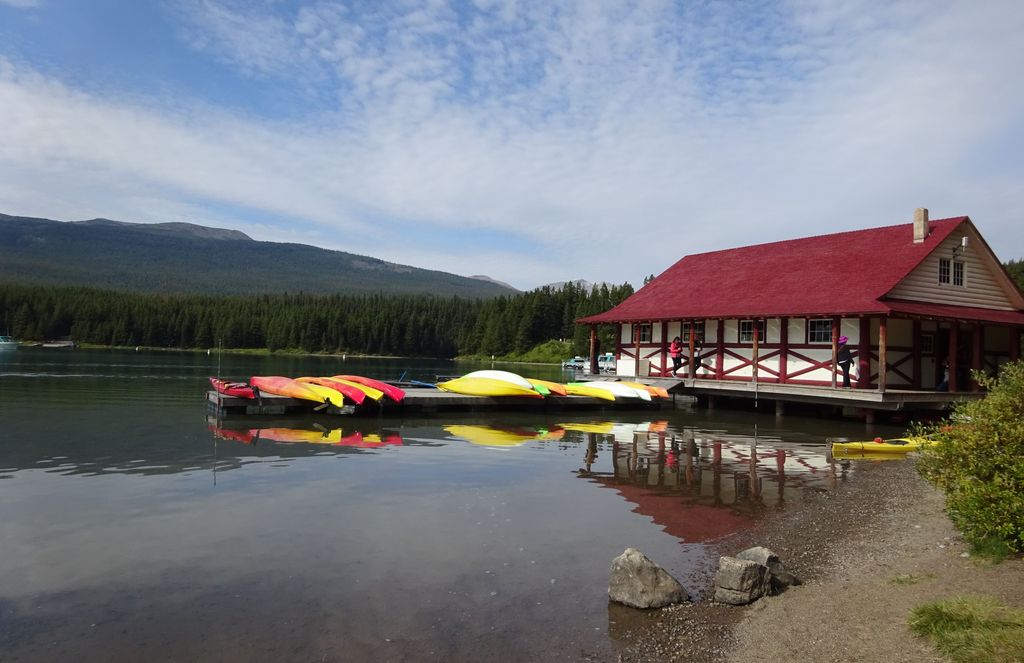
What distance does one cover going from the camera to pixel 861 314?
2052cm

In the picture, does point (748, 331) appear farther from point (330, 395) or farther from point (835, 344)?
point (330, 395)

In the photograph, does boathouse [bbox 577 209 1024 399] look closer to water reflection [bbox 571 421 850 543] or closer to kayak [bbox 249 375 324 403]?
water reflection [bbox 571 421 850 543]

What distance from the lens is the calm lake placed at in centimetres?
601

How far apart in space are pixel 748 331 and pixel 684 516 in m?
16.8

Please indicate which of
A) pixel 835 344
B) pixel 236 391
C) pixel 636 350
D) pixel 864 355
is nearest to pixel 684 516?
pixel 835 344

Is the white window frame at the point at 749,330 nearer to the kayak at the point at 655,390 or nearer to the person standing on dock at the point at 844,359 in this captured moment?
the kayak at the point at 655,390

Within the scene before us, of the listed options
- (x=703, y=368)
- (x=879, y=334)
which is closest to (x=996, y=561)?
(x=879, y=334)

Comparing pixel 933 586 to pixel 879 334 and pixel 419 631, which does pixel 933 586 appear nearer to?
pixel 419 631

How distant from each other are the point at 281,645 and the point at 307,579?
5.09ft

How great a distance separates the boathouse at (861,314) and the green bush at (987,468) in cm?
1436

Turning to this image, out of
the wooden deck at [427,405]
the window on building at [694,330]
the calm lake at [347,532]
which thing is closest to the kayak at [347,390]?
the wooden deck at [427,405]

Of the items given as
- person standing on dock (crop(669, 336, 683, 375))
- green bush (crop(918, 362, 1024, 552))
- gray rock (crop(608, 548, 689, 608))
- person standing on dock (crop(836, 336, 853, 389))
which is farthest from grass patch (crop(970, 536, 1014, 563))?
person standing on dock (crop(669, 336, 683, 375))

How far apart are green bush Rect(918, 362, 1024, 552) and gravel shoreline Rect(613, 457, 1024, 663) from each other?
315 millimetres

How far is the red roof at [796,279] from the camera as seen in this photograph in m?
22.1
